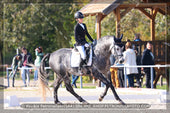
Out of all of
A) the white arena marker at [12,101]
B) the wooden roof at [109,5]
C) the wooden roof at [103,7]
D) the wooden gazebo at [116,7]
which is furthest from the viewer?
the wooden gazebo at [116,7]

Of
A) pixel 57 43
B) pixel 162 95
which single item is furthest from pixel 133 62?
pixel 57 43

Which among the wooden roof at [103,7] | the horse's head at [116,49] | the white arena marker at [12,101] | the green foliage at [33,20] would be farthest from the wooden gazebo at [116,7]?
the green foliage at [33,20]

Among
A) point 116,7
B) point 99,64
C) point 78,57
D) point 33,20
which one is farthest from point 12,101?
point 33,20

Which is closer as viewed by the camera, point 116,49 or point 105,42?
point 116,49

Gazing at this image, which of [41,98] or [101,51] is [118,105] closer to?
[101,51]

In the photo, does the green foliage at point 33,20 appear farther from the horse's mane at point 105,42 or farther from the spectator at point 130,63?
the horse's mane at point 105,42

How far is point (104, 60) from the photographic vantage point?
1207 centimetres

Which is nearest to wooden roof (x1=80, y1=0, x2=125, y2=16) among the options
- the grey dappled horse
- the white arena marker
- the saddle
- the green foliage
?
the grey dappled horse

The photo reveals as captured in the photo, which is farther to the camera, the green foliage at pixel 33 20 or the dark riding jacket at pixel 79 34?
the green foliage at pixel 33 20

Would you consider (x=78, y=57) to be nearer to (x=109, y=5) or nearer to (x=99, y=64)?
(x=99, y=64)

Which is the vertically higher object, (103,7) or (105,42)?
(103,7)

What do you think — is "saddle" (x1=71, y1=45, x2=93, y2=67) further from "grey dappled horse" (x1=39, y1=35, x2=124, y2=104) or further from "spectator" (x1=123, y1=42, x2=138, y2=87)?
"spectator" (x1=123, y1=42, x2=138, y2=87)

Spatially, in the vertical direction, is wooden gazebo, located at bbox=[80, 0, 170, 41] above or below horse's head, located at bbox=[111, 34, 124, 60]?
above

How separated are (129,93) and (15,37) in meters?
20.7
